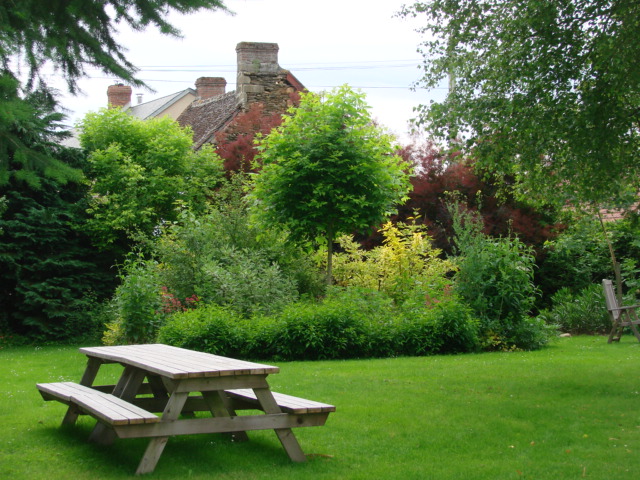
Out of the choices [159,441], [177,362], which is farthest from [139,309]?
[159,441]

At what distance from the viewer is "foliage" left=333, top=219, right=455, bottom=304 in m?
14.3

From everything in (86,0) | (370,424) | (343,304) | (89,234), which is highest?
(86,0)

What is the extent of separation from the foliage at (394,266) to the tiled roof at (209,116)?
8831 millimetres

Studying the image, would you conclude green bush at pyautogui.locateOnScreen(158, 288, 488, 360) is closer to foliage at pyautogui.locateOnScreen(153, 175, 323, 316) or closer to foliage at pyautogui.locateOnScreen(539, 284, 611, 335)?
foliage at pyautogui.locateOnScreen(153, 175, 323, 316)

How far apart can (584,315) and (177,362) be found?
1236 centimetres

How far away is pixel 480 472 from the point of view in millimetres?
4969

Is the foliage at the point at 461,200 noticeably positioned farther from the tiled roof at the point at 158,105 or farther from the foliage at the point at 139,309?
the tiled roof at the point at 158,105

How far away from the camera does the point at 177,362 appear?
5543 mm

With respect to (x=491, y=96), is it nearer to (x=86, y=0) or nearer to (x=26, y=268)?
(x=86, y=0)

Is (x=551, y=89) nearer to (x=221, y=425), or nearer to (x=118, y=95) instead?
(x=221, y=425)

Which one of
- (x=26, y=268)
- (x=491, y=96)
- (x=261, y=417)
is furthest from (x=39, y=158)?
(x=26, y=268)

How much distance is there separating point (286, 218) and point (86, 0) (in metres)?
9.36

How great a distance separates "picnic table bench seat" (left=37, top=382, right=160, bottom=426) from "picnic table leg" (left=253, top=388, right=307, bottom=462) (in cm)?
77

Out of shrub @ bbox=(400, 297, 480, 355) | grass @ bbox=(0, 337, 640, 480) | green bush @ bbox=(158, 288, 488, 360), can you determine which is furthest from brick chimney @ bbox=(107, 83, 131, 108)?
grass @ bbox=(0, 337, 640, 480)
